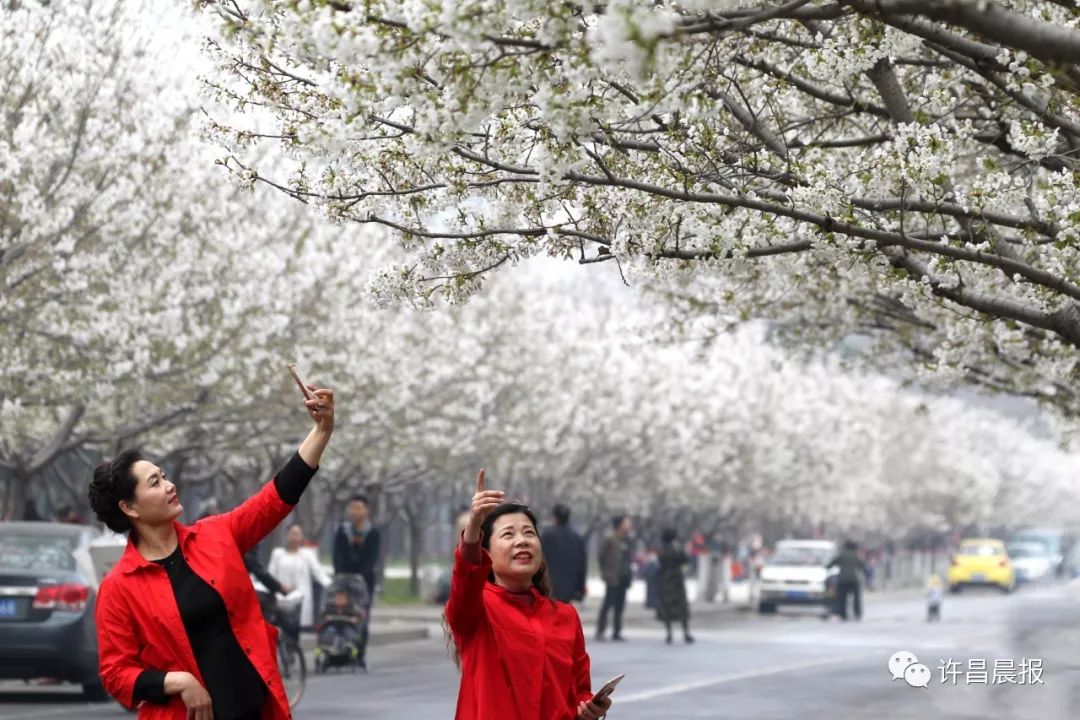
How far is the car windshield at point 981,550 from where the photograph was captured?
56875 mm

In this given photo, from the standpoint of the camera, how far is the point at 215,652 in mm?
6113

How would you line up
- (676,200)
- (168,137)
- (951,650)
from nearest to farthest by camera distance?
1. (676,200)
2. (168,137)
3. (951,650)

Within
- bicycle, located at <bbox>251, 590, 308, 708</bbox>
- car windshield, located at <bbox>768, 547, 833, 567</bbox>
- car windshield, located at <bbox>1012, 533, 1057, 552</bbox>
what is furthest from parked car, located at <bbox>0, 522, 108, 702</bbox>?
car windshield, located at <bbox>1012, 533, 1057, 552</bbox>

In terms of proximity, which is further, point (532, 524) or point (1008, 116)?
point (1008, 116)

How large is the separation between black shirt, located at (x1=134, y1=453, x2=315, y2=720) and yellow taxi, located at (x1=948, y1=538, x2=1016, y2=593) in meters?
51.7

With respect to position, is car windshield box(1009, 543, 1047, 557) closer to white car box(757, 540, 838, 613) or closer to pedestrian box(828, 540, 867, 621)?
white car box(757, 540, 838, 613)

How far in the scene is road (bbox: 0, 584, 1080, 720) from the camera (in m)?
16.1

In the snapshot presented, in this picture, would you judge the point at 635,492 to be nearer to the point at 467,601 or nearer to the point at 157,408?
the point at 157,408

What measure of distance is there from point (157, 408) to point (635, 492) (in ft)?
102

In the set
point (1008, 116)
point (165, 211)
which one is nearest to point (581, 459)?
point (165, 211)

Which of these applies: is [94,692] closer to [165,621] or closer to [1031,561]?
[165,621]

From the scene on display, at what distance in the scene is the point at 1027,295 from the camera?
10.7m

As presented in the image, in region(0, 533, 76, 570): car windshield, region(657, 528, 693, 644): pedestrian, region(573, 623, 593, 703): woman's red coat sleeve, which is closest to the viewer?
region(573, 623, 593, 703): woman's red coat sleeve

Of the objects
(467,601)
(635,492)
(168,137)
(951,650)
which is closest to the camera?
(467,601)
